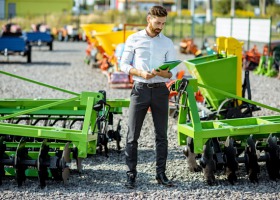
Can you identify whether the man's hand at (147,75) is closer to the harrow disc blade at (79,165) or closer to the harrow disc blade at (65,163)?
the harrow disc blade at (65,163)

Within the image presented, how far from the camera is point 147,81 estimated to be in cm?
634

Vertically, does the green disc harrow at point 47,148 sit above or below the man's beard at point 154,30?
below

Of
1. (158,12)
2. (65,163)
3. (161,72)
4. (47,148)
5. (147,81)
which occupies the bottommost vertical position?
(65,163)

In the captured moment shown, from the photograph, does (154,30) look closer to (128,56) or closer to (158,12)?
(158,12)

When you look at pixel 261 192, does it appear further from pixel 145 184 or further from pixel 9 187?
pixel 9 187

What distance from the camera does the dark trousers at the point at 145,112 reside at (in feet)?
21.0

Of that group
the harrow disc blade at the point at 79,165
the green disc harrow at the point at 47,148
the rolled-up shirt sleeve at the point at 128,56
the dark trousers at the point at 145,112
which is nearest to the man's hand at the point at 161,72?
the dark trousers at the point at 145,112

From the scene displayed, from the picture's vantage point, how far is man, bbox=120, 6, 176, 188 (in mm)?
6340

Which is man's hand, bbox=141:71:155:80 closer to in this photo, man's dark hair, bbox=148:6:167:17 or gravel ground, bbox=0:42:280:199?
man's dark hair, bbox=148:6:167:17

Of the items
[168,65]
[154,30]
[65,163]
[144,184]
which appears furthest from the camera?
[144,184]

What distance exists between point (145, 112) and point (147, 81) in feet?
1.12

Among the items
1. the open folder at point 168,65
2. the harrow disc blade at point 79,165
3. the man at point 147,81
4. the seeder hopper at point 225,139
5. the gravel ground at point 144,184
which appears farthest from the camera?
the harrow disc blade at point 79,165

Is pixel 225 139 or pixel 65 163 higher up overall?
pixel 225 139

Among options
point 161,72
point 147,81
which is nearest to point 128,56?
point 147,81
